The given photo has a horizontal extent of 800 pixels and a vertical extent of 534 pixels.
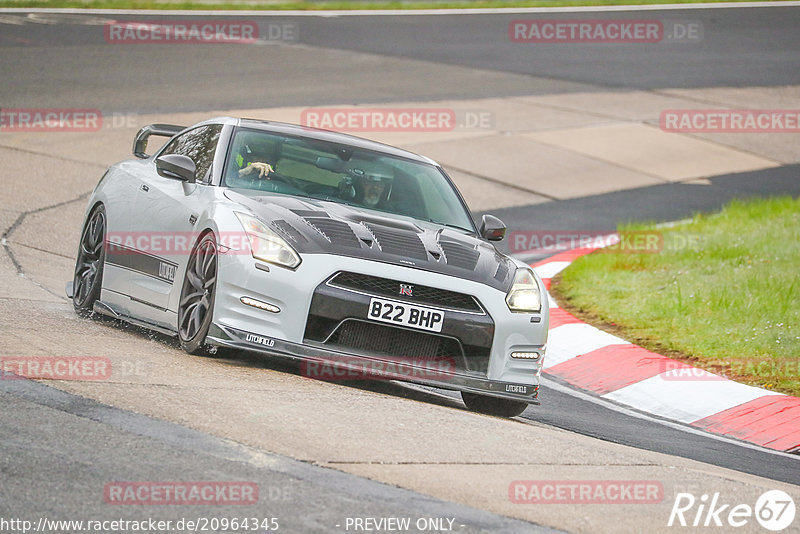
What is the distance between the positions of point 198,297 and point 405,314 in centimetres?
118

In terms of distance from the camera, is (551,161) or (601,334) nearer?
(601,334)

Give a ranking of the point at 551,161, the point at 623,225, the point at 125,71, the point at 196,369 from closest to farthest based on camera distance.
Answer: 1. the point at 196,369
2. the point at 623,225
3. the point at 551,161
4. the point at 125,71

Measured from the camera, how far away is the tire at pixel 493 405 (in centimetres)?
703

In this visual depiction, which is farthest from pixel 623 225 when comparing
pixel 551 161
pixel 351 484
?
pixel 351 484

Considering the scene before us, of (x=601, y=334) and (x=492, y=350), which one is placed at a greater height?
(x=492, y=350)

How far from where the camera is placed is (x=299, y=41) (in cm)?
2495

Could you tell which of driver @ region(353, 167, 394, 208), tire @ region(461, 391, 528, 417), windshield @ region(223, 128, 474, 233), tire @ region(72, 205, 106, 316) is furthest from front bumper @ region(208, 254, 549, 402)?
tire @ region(72, 205, 106, 316)

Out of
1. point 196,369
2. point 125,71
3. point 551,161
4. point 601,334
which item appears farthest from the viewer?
point 125,71

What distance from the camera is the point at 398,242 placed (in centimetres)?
671

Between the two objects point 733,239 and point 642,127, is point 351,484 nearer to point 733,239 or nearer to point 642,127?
point 733,239

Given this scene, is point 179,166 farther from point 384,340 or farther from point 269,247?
point 384,340

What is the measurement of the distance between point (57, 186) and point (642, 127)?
1050 cm

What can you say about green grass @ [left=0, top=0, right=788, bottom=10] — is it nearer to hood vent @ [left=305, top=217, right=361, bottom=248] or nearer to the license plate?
hood vent @ [left=305, top=217, right=361, bottom=248]

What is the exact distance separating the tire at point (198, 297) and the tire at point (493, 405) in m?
1.51
